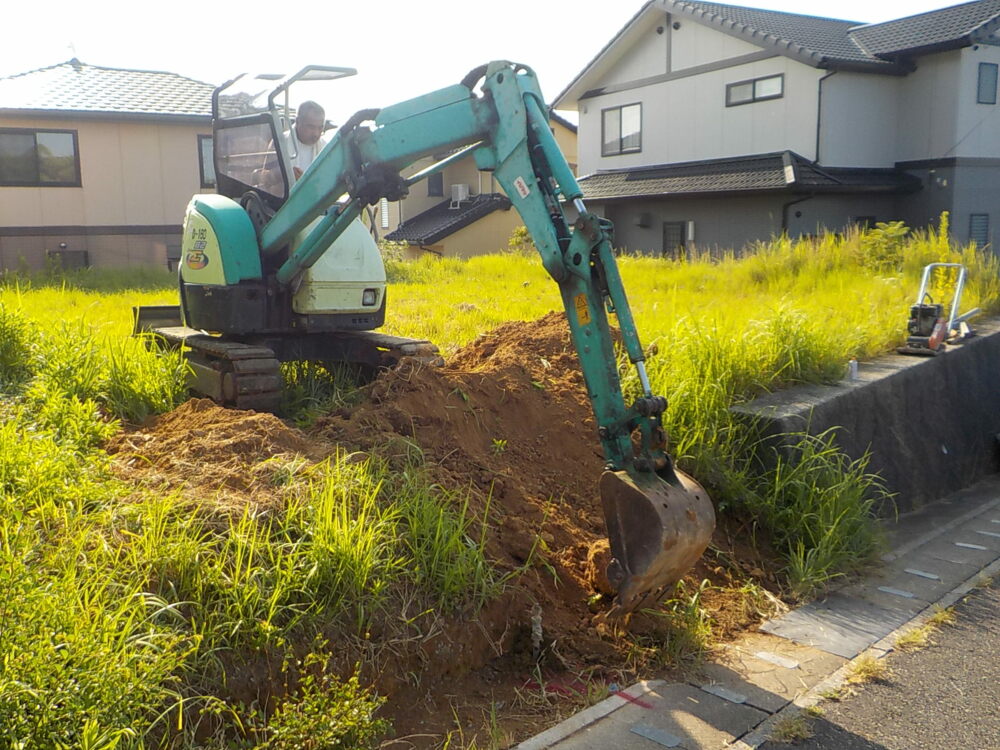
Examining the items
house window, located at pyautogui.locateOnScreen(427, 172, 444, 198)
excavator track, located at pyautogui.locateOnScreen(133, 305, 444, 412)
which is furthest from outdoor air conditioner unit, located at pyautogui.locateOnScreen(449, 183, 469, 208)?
excavator track, located at pyautogui.locateOnScreen(133, 305, 444, 412)

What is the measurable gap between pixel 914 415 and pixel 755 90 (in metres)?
15.6

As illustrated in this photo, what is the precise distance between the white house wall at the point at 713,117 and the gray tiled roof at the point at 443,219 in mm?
6089

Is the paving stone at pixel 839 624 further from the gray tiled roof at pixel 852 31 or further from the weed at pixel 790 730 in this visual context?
the gray tiled roof at pixel 852 31

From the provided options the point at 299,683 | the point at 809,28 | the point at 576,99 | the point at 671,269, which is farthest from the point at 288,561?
the point at 576,99

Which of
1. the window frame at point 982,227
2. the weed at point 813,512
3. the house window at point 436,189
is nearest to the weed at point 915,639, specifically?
the weed at point 813,512

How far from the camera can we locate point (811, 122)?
19.9m

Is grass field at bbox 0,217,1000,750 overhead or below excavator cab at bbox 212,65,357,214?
below

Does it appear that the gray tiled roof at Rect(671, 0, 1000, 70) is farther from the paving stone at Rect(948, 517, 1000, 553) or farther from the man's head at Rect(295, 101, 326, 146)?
the man's head at Rect(295, 101, 326, 146)

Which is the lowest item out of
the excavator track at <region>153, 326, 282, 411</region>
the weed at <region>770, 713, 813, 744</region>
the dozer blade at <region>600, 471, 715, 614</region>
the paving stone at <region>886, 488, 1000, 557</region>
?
the paving stone at <region>886, 488, 1000, 557</region>

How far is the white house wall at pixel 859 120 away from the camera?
19859 millimetres

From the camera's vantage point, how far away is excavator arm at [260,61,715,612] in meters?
4.08

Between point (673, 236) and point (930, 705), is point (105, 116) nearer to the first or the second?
point (673, 236)

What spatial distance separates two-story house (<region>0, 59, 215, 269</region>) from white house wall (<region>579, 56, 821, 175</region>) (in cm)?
1112

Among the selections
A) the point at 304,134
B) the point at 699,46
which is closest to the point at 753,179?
the point at 699,46
